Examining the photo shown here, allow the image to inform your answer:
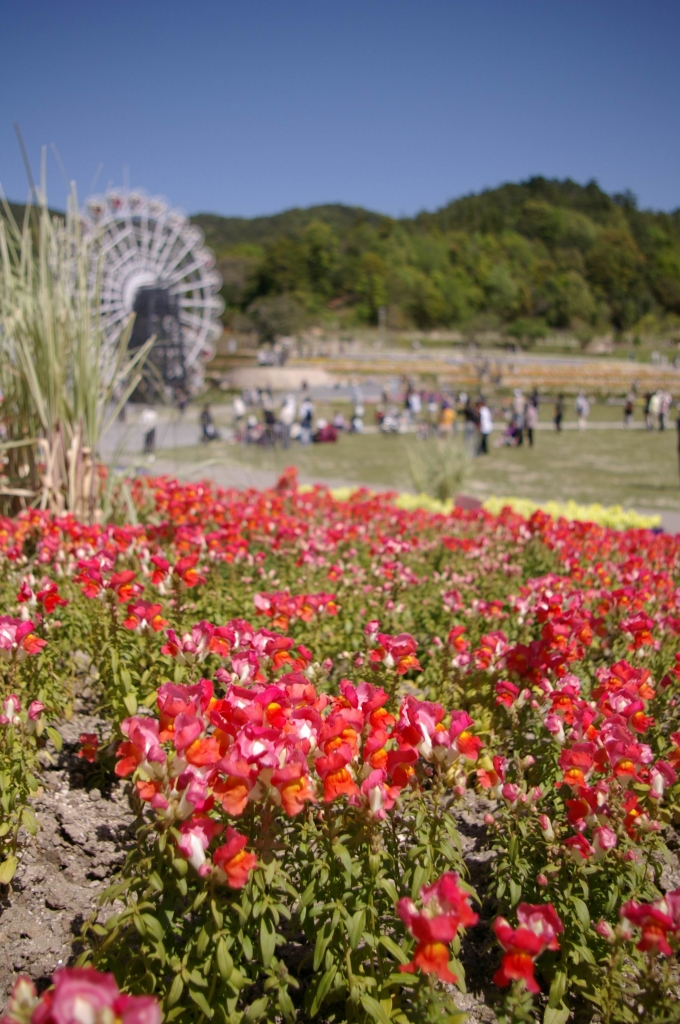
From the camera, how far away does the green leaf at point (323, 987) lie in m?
1.38

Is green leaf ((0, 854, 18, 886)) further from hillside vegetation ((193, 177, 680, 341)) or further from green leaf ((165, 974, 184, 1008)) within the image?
hillside vegetation ((193, 177, 680, 341))

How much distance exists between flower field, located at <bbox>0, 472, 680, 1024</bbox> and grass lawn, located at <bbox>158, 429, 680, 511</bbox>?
5.54m

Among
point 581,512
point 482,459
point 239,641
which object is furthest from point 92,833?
point 482,459

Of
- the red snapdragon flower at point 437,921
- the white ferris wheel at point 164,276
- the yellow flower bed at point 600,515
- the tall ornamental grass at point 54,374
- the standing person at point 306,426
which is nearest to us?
the red snapdragon flower at point 437,921

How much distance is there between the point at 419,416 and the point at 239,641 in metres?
29.2

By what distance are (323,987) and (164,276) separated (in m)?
36.6

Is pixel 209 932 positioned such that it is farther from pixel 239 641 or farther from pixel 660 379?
pixel 660 379

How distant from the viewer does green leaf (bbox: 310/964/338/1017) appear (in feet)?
4.53

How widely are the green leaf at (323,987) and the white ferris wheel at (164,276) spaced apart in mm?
29643

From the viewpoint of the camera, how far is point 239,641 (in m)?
2.08

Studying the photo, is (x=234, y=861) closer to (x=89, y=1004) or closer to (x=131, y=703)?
(x=89, y=1004)

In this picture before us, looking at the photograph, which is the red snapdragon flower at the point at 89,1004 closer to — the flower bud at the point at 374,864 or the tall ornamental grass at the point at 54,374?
the flower bud at the point at 374,864

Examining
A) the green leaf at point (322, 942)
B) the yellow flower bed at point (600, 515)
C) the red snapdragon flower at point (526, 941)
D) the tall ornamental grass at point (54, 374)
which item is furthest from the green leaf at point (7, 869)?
the yellow flower bed at point (600, 515)

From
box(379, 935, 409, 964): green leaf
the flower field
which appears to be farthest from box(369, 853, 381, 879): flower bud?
box(379, 935, 409, 964): green leaf
